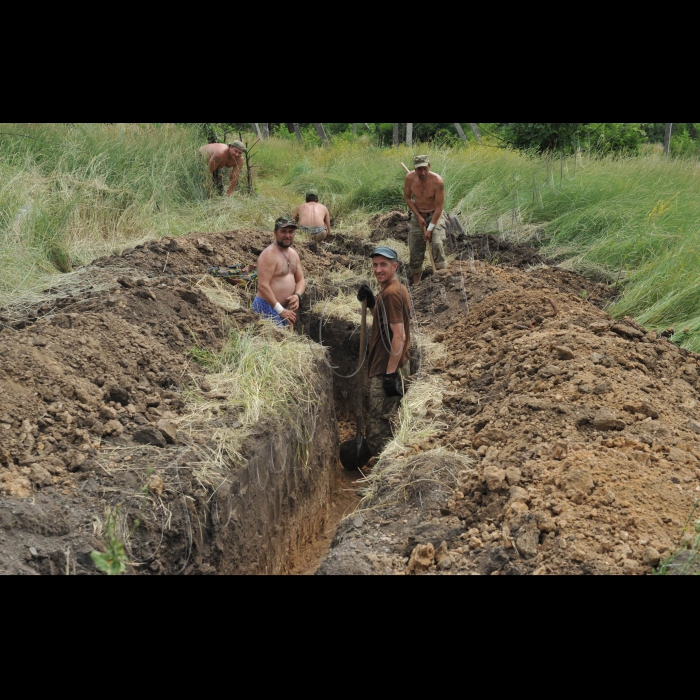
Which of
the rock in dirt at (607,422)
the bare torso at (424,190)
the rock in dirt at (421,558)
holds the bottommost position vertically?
the rock in dirt at (421,558)

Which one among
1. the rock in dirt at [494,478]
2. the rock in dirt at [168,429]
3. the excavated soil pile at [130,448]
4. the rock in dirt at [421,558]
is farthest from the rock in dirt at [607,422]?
the rock in dirt at [168,429]

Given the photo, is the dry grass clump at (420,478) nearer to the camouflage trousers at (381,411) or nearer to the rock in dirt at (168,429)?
the rock in dirt at (168,429)

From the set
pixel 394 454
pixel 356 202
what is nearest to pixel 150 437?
pixel 394 454

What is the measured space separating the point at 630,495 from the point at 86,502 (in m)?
2.90

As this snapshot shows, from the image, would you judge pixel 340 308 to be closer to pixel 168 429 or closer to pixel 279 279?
pixel 279 279

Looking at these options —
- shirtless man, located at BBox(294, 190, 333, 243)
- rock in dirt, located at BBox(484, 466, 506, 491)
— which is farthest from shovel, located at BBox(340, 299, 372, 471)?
shirtless man, located at BBox(294, 190, 333, 243)

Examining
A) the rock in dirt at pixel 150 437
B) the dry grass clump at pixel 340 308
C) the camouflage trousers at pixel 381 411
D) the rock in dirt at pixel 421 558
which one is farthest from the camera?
the dry grass clump at pixel 340 308

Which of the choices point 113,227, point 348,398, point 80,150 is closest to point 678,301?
point 348,398

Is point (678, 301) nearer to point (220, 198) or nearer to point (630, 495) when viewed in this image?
point (630, 495)

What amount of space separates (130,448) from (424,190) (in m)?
5.63

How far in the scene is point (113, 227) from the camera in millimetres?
9430

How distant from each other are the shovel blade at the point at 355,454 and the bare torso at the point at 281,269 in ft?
5.15

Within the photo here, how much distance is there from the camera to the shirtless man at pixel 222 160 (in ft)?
39.0

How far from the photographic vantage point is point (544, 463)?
4.18m
